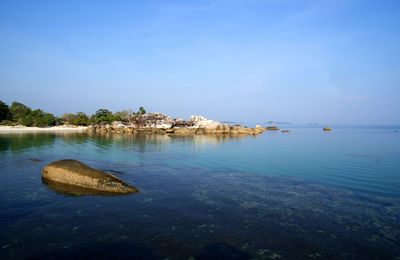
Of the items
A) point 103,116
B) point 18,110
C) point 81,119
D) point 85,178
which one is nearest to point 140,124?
point 103,116

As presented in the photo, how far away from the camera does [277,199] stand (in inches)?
555

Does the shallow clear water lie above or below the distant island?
below

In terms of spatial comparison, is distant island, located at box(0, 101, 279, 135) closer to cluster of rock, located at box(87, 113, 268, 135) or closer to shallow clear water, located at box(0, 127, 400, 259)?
cluster of rock, located at box(87, 113, 268, 135)

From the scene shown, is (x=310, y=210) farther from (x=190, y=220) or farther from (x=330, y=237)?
(x=190, y=220)

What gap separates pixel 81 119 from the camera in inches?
4599

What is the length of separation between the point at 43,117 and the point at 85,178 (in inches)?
4169

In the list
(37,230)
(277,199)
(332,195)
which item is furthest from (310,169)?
(37,230)

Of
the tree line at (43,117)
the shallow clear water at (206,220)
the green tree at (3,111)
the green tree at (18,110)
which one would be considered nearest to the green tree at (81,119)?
the tree line at (43,117)

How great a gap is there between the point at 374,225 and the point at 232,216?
21.2 feet

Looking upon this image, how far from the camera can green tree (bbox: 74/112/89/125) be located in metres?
115

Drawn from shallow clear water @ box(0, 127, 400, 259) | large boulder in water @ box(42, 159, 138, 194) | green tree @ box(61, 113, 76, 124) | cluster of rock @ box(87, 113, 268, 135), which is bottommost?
shallow clear water @ box(0, 127, 400, 259)

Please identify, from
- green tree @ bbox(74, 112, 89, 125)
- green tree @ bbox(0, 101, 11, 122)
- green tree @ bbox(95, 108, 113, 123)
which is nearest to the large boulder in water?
green tree @ bbox(0, 101, 11, 122)

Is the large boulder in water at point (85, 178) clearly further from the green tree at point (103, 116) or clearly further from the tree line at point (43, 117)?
the green tree at point (103, 116)

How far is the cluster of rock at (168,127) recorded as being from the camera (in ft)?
317
